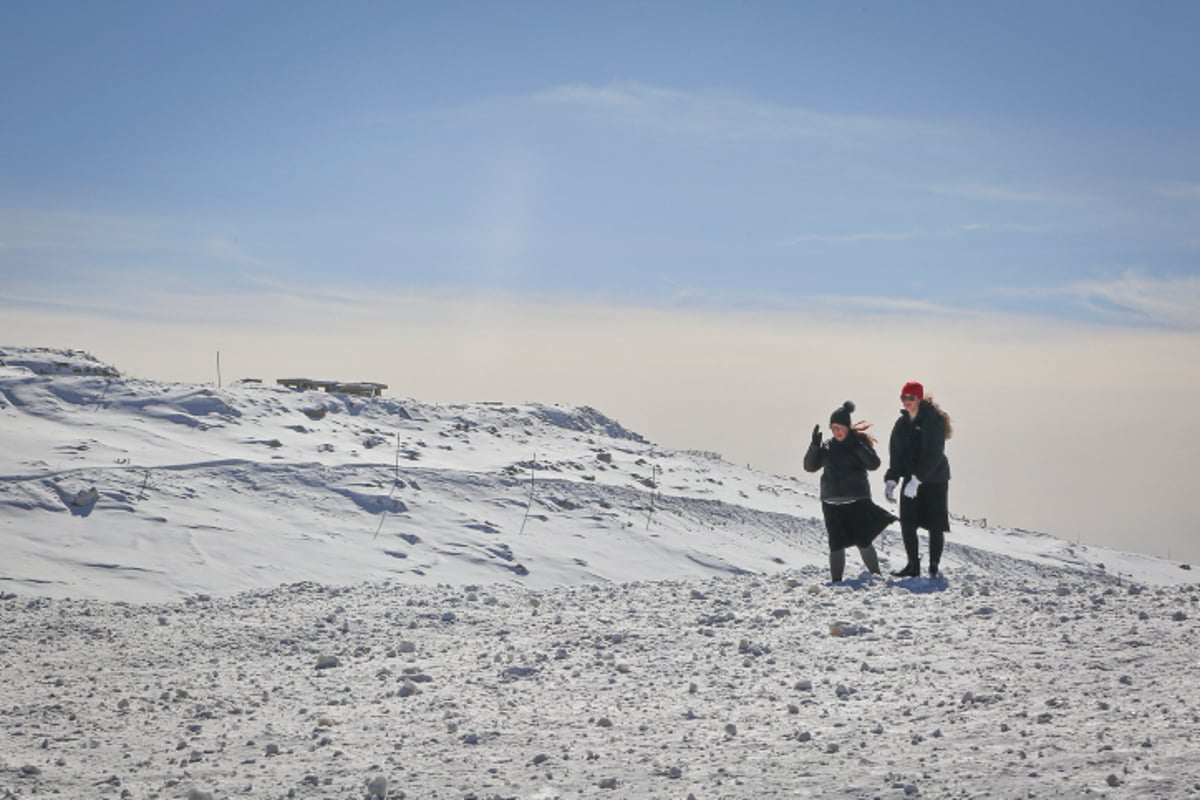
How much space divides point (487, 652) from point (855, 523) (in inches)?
175

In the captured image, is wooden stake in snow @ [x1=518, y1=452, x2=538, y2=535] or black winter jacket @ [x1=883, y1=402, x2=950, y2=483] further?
wooden stake in snow @ [x1=518, y1=452, x2=538, y2=535]

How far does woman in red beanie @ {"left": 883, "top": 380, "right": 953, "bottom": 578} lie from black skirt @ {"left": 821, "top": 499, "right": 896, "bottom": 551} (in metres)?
0.24

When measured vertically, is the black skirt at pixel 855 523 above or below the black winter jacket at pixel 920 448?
below

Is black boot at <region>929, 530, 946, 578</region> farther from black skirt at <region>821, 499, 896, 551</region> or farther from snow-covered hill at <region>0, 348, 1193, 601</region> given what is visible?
snow-covered hill at <region>0, 348, 1193, 601</region>

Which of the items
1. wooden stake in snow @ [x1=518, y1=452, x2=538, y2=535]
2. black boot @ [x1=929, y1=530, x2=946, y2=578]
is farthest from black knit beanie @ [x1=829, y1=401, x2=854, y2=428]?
wooden stake in snow @ [x1=518, y1=452, x2=538, y2=535]

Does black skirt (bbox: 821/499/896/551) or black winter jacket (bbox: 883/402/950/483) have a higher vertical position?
black winter jacket (bbox: 883/402/950/483)

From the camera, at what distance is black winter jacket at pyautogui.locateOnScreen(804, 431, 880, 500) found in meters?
10.8

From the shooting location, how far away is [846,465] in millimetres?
10914

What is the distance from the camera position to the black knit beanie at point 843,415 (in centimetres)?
1091

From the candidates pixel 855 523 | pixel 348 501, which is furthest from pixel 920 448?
pixel 348 501

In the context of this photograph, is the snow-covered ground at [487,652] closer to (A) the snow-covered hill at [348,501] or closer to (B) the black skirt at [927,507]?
(A) the snow-covered hill at [348,501]

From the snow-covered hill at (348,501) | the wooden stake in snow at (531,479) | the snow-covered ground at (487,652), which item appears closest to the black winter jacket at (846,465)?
the snow-covered ground at (487,652)

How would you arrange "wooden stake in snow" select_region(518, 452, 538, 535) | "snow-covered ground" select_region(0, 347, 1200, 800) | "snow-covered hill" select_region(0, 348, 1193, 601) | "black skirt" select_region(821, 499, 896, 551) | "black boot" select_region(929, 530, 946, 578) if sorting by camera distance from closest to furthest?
"snow-covered ground" select_region(0, 347, 1200, 800) → "black boot" select_region(929, 530, 946, 578) → "black skirt" select_region(821, 499, 896, 551) → "snow-covered hill" select_region(0, 348, 1193, 601) → "wooden stake in snow" select_region(518, 452, 538, 535)

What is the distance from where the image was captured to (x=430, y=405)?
24.0 m
